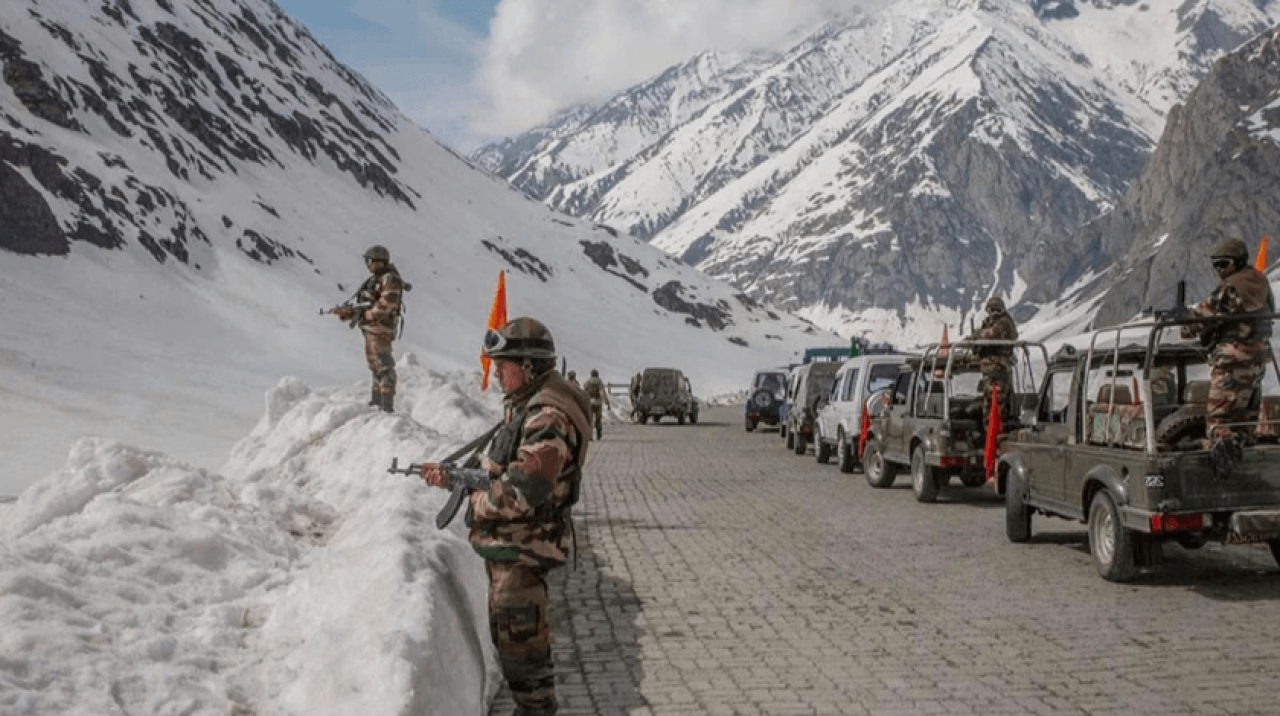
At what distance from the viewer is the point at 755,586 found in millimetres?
9680

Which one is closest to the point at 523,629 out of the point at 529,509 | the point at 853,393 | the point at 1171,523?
the point at 529,509

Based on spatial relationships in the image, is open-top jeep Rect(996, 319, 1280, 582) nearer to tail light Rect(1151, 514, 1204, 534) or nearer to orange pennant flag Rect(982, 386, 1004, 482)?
tail light Rect(1151, 514, 1204, 534)

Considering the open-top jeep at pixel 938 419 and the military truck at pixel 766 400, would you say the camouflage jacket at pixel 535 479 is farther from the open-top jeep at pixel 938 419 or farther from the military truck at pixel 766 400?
the military truck at pixel 766 400

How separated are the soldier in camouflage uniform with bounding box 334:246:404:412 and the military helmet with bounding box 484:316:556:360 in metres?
9.49

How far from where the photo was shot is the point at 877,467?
17781 mm

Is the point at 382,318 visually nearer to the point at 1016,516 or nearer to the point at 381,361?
the point at 381,361

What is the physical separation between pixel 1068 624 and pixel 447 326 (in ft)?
314

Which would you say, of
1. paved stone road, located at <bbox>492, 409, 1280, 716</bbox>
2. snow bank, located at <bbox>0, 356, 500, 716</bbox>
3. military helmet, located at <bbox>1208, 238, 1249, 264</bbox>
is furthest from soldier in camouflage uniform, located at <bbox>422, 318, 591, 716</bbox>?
military helmet, located at <bbox>1208, 238, 1249, 264</bbox>

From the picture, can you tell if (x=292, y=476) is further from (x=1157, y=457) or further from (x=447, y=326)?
(x=447, y=326)

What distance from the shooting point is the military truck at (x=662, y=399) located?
42.8 meters

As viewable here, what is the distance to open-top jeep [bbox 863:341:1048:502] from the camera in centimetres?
1485

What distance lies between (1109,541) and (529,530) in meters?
6.38

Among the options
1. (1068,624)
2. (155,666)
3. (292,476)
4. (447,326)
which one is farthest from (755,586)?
(447,326)

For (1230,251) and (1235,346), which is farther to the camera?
(1230,251)
